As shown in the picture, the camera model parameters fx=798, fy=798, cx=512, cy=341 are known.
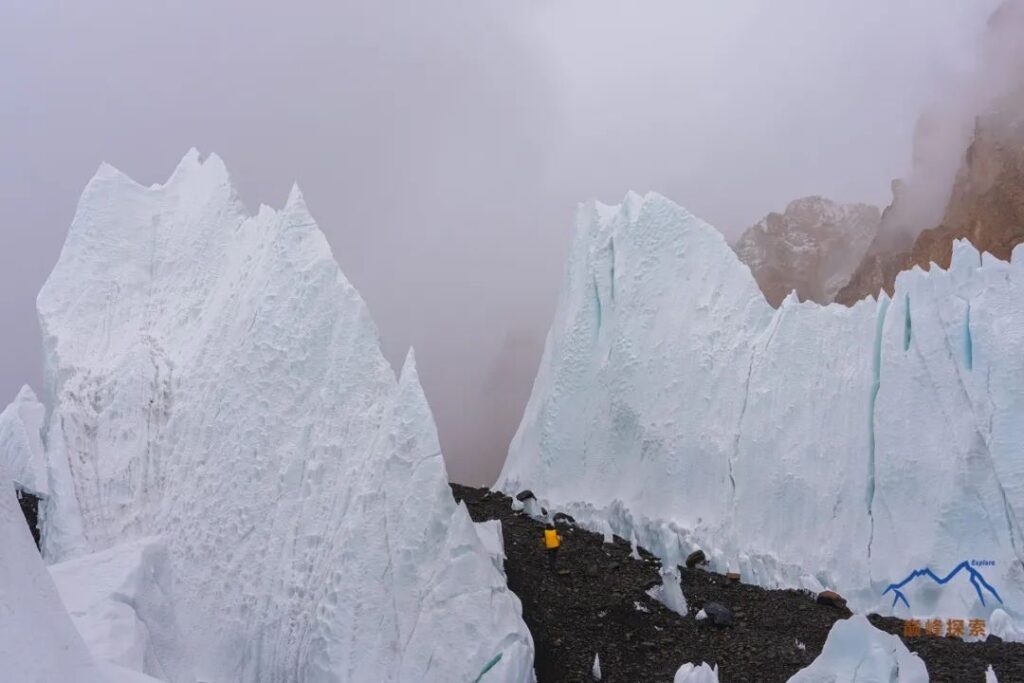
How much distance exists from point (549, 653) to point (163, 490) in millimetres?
5140

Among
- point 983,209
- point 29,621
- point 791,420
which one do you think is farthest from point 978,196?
point 29,621

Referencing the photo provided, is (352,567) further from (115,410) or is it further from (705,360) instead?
(705,360)

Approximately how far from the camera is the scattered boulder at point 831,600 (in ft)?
39.1

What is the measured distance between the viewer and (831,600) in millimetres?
11945

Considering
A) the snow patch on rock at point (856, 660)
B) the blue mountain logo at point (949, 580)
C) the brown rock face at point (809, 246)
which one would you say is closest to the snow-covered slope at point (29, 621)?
the snow patch on rock at point (856, 660)

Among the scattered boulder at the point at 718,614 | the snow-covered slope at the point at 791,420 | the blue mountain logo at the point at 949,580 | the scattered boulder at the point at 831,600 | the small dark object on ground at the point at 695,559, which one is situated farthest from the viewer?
the small dark object on ground at the point at 695,559

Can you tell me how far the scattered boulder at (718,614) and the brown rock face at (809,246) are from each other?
1660 inches

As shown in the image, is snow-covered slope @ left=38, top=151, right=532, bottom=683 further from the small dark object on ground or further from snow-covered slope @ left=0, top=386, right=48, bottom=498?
the small dark object on ground

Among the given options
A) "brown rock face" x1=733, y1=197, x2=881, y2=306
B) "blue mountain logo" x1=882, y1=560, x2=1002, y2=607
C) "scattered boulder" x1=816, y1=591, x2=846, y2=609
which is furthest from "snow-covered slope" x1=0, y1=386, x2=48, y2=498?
"brown rock face" x1=733, y1=197, x2=881, y2=306

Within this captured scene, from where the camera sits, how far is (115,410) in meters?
10.3

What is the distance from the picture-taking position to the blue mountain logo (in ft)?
37.8

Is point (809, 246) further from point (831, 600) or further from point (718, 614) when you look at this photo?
point (718, 614)

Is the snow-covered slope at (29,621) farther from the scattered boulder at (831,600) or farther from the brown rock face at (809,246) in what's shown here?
the brown rock face at (809,246)

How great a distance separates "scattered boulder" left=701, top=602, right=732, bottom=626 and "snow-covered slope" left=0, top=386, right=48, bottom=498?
10116mm
